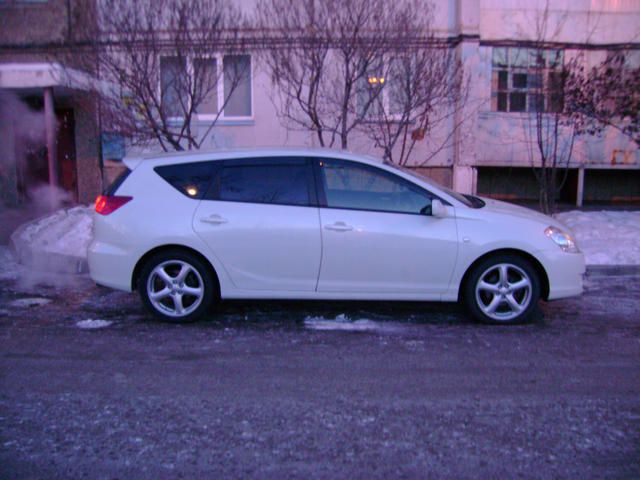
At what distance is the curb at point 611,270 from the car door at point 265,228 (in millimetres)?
4269

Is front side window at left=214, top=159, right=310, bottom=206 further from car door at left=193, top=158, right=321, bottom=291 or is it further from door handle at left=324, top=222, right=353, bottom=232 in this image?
door handle at left=324, top=222, right=353, bottom=232

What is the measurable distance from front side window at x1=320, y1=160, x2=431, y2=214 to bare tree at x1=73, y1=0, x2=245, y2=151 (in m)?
4.76

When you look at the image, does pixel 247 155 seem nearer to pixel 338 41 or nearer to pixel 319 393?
pixel 319 393

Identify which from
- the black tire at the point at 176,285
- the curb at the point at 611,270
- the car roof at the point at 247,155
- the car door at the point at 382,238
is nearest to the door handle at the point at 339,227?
the car door at the point at 382,238

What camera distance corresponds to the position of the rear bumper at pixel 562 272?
19.5 feet

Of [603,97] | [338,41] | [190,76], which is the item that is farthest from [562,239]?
[190,76]

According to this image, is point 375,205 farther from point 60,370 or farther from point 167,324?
point 60,370

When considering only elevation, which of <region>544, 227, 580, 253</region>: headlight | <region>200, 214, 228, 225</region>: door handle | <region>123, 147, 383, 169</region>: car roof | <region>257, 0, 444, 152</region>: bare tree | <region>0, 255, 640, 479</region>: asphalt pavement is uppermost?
<region>257, 0, 444, 152</region>: bare tree

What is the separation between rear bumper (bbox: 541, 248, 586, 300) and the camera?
594cm

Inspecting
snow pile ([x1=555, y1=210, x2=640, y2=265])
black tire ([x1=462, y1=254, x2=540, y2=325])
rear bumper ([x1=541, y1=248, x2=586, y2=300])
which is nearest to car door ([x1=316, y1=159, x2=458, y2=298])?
black tire ([x1=462, y1=254, x2=540, y2=325])

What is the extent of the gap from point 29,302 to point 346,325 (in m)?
3.48

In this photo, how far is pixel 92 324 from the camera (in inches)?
242

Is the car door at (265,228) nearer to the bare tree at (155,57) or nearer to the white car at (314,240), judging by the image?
the white car at (314,240)

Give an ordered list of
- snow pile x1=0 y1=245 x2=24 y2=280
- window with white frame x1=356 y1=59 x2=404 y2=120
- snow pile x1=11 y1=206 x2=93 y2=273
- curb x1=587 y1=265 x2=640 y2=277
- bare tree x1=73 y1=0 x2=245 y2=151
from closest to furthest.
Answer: snow pile x1=0 y1=245 x2=24 y2=280, curb x1=587 y1=265 x2=640 y2=277, snow pile x1=11 y1=206 x2=93 y2=273, bare tree x1=73 y1=0 x2=245 y2=151, window with white frame x1=356 y1=59 x2=404 y2=120
